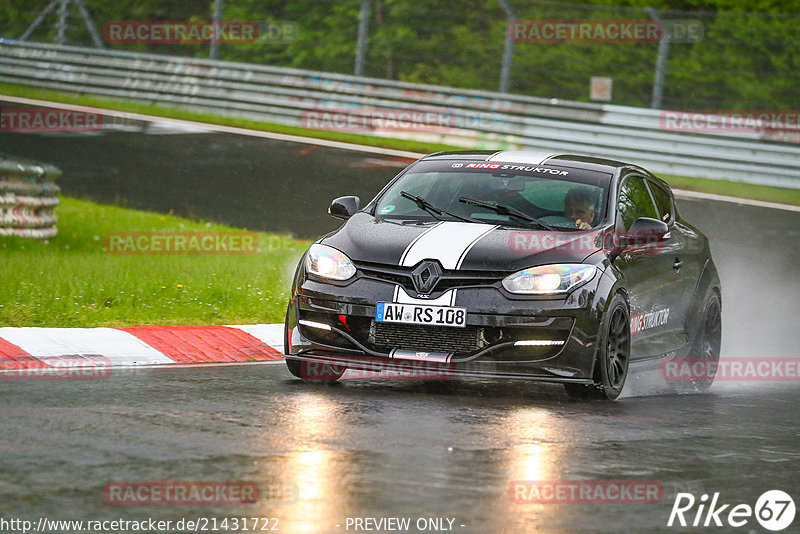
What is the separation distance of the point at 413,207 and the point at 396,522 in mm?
4422

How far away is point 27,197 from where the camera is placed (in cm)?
1636

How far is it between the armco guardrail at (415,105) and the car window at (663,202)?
1087 centimetres

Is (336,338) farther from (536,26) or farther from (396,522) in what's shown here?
(536,26)

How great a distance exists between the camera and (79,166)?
71.6 ft

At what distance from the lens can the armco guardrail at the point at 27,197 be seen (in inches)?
626

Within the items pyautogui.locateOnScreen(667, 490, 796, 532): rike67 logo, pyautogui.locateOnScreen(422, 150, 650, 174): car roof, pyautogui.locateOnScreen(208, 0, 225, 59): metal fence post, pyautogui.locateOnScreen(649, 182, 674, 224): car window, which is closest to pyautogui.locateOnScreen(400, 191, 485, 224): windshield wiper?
pyautogui.locateOnScreen(422, 150, 650, 174): car roof

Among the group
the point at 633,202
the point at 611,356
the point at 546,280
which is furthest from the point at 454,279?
the point at 633,202

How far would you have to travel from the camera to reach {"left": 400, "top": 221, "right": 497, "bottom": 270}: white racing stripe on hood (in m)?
8.72

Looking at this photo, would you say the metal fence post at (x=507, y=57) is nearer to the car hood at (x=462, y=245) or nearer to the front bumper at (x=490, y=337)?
the car hood at (x=462, y=245)

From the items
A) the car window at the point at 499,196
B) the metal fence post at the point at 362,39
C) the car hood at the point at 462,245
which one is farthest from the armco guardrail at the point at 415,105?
the car hood at the point at 462,245

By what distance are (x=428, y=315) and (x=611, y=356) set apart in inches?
50.3

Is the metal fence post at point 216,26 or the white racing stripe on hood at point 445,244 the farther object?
the metal fence post at point 216,26

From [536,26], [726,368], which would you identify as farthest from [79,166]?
[726,368]

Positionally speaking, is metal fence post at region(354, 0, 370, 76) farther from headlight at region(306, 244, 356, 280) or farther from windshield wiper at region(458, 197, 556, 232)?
headlight at region(306, 244, 356, 280)
